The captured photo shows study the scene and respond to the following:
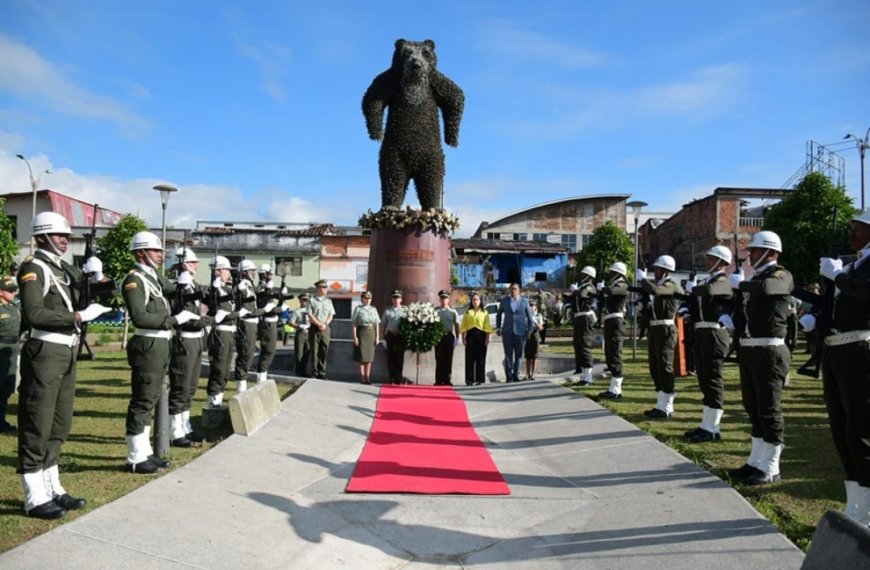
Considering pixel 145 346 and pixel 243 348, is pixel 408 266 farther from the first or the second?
pixel 145 346

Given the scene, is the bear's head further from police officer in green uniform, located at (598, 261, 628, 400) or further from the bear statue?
police officer in green uniform, located at (598, 261, 628, 400)

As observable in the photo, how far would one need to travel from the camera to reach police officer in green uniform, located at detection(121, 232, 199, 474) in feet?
20.3

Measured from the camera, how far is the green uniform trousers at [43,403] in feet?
16.3

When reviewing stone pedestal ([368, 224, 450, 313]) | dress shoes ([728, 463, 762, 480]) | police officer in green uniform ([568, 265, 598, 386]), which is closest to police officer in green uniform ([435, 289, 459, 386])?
stone pedestal ([368, 224, 450, 313])

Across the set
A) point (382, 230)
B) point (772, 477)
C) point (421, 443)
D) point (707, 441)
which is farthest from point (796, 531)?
point (382, 230)

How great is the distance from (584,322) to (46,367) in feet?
31.9

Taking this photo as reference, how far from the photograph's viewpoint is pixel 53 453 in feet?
16.9

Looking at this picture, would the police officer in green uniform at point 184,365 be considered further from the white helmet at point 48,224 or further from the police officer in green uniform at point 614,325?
the police officer in green uniform at point 614,325

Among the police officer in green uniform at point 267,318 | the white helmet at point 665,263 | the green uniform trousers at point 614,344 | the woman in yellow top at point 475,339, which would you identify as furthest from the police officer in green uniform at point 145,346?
the woman in yellow top at point 475,339

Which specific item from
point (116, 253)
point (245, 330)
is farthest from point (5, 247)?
point (245, 330)

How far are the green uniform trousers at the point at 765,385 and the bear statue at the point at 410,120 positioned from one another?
10823 mm

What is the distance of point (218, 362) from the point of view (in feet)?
29.7

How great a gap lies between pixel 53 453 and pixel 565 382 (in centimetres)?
953

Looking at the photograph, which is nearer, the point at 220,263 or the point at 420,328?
the point at 220,263
